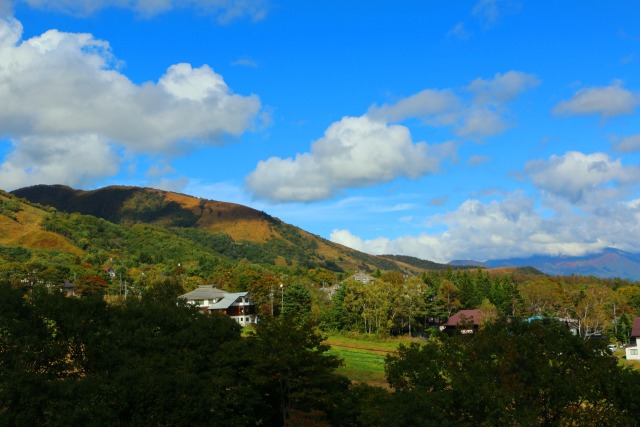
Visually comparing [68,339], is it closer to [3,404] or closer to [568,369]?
[3,404]

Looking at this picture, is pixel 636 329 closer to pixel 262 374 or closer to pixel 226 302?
pixel 262 374

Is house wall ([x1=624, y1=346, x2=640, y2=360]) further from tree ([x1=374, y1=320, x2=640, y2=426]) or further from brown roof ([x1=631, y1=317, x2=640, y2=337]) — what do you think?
tree ([x1=374, y1=320, x2=640, y2=426])

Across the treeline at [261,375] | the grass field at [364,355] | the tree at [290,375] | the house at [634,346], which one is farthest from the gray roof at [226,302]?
the tree at [290,375]

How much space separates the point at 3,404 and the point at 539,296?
3446 inches

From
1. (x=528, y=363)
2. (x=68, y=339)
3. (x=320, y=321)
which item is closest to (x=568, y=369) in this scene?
(x=528, y=363)

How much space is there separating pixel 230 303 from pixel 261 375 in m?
61.8

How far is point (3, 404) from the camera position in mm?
24031

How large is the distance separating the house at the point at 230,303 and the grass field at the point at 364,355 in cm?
1934

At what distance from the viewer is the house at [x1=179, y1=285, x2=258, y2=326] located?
87.0 m

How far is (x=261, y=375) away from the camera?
2598 cm

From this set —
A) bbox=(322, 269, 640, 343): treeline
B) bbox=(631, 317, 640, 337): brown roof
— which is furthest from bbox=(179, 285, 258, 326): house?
bbox=(631, 317, 640, 337): brown roof

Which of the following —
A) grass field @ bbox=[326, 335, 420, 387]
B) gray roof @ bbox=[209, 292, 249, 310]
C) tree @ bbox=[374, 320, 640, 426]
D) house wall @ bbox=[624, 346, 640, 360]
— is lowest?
house wall @ bbox=[624, 346, 640, 360]

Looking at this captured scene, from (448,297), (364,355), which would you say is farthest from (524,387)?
(448,297)

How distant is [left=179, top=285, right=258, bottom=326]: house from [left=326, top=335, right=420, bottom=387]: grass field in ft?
63.5
